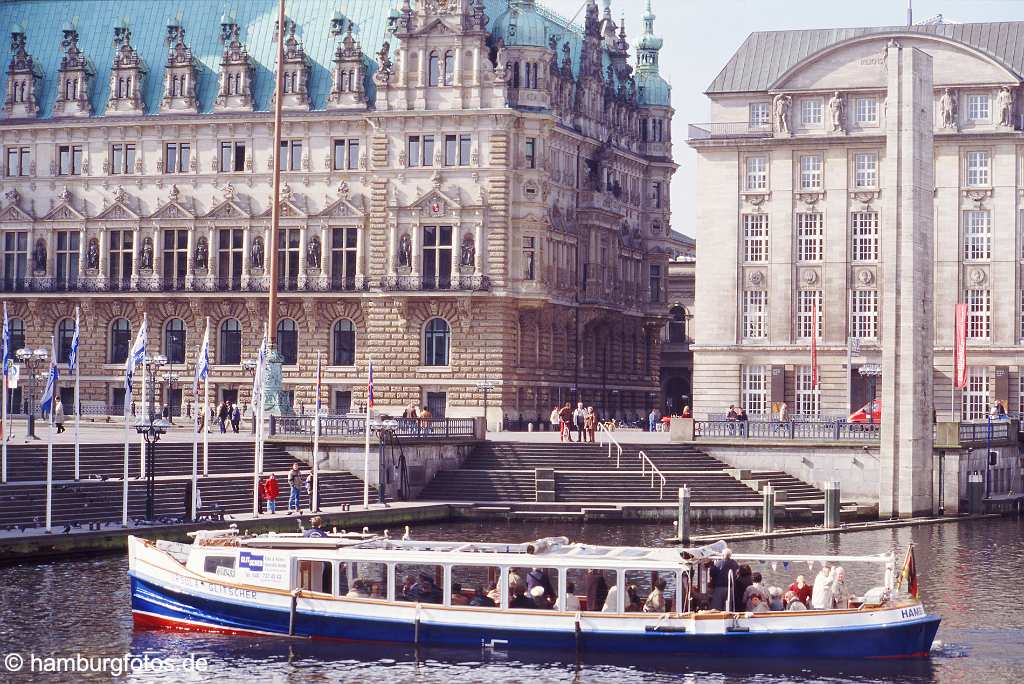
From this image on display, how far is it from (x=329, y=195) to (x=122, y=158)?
13097mm

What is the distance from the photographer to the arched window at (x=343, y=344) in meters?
116

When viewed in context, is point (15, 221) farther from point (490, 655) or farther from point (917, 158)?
point (490, 655)

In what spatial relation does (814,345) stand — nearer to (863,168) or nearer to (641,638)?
(863,168)

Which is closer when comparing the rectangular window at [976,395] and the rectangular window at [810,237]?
the rectangular window at [976,395]

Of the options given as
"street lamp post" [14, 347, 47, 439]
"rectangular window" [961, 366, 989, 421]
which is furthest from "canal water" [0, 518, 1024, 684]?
"rectangular window" [961, 366, 989, 421]

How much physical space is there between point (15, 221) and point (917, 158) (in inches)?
2397

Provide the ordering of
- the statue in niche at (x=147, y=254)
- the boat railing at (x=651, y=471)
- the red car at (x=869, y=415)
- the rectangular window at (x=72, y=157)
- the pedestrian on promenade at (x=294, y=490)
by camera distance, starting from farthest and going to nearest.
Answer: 1. the rectangular window at (x=72, y=157)
2. the statue in niche at (x=147, y=254)
3. the red car at (x=869, y=415)
4. the boat railing at (x=651, y=471)
5. the pedestrian on promenade at (x=294, y=490)

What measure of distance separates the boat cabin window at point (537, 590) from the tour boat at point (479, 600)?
0.03 metres

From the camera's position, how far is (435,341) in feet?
374

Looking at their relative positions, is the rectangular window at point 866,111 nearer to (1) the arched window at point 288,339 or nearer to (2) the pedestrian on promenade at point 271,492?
(1) the arched window at point 288,339

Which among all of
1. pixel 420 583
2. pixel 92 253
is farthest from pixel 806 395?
pixel 420 583

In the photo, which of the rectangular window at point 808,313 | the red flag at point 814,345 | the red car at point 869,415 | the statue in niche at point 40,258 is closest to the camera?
the red car at point 869,415

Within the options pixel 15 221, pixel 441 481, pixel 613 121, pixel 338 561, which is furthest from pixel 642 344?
pixel 338 561

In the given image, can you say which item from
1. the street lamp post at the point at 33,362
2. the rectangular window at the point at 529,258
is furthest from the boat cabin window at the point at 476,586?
the rectangular window at the point at 529,258
